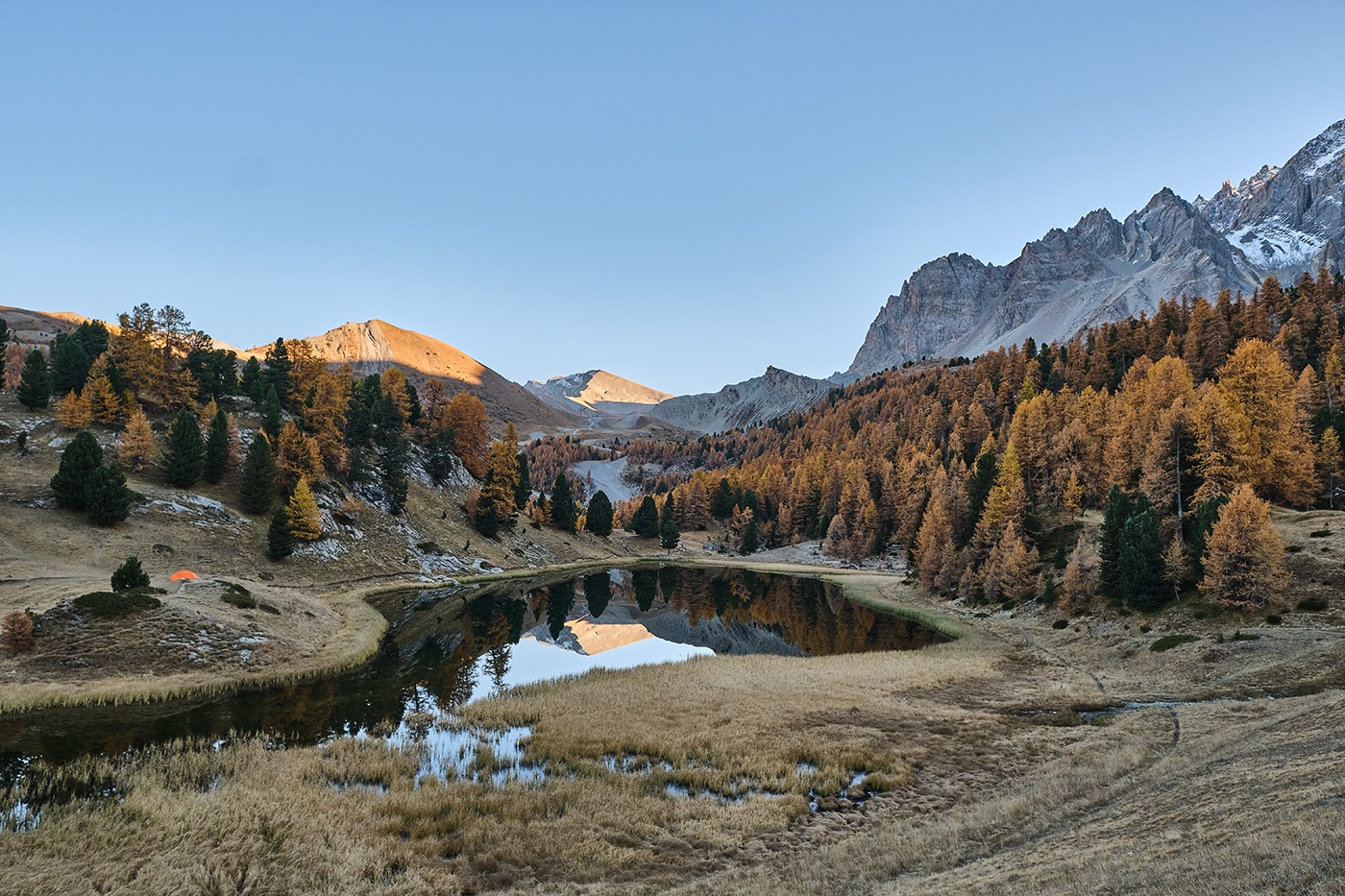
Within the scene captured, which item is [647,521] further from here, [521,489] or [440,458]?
[440,458]

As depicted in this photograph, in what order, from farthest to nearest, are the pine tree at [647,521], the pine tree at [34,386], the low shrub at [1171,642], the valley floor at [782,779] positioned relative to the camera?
the pine tree at [647,521] → the pine tree at [34,386] → the low shrub at [1171,642] → the valley floor at [782,779]

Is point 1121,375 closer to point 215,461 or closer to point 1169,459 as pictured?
point 1169,459

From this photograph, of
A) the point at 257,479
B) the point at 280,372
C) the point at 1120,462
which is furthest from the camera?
the point at 280,372

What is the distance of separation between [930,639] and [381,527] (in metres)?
66.6

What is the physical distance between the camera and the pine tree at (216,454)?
68500 millimetres

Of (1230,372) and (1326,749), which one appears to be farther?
(1230,372)

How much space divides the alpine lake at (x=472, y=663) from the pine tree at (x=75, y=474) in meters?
26.7

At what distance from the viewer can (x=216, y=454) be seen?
225 feet

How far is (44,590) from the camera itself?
121 ft

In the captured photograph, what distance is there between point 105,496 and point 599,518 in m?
90.9

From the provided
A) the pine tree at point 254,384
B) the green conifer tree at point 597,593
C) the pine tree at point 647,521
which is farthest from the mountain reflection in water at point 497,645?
the pine tree at point 254,384

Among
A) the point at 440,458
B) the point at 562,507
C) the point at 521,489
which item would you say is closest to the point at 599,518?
the point at 562,507

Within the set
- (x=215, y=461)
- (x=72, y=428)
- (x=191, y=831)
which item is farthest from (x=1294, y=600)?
(x=72, y=428)

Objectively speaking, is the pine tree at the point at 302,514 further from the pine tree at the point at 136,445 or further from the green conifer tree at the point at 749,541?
the green conifer tree at the point at 749,541
